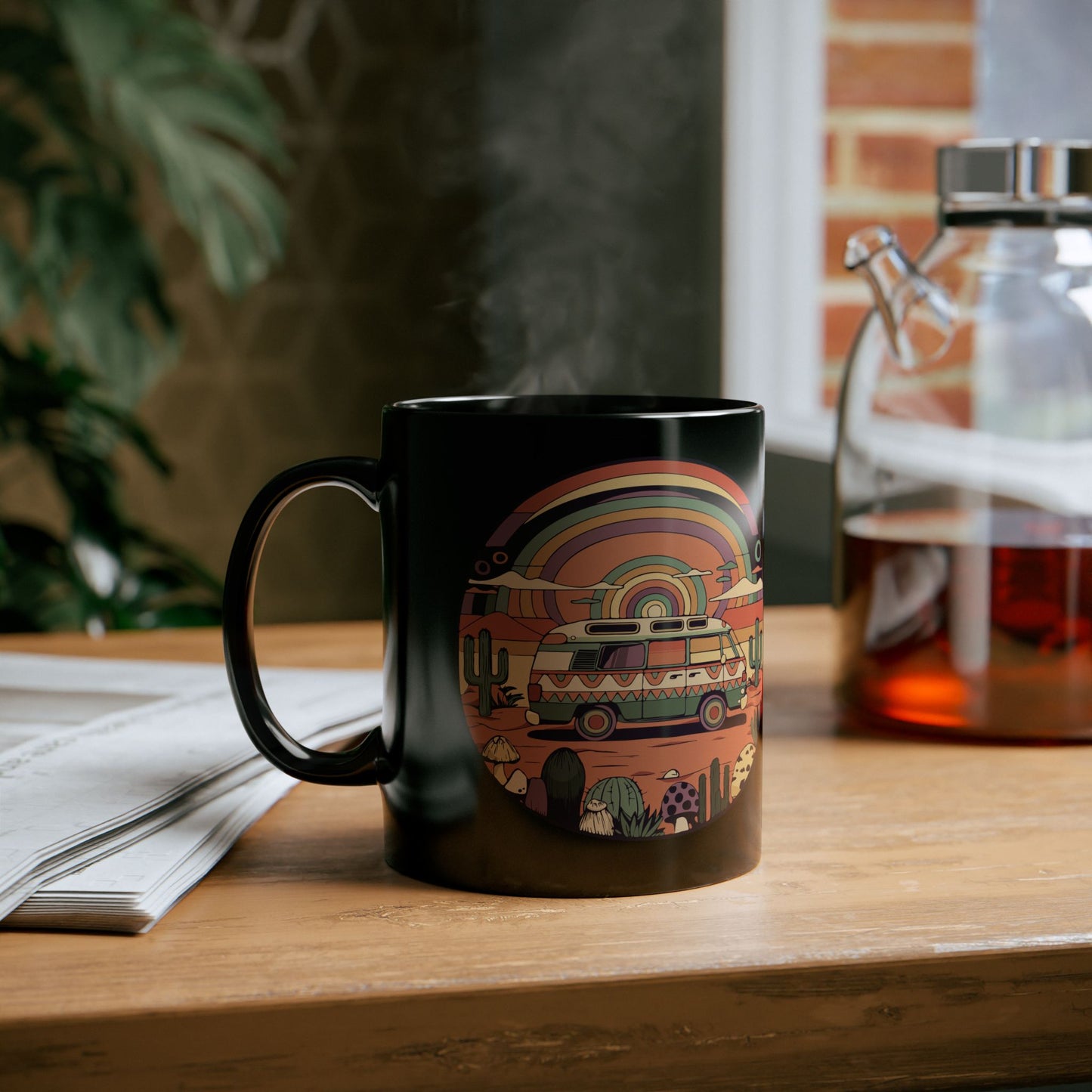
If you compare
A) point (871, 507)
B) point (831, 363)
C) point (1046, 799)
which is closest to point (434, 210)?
point (831, 363)

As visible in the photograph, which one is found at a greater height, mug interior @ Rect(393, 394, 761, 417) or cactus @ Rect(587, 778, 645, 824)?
mug interior @ Rect(393, 394, 761, 417)

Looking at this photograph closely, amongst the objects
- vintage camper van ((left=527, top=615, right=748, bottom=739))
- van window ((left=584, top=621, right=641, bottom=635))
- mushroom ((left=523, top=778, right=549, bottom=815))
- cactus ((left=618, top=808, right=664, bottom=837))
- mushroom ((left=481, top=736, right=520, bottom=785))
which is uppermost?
van window ((left=584, top=621, right=641, bottom=635))

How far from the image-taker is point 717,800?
16.9 inches

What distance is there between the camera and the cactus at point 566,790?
411 millimetres

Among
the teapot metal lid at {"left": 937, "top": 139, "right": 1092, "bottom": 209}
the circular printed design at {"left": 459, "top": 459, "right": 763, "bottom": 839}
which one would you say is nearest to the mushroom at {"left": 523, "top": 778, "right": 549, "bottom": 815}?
the circular printed design at {"left": 459, "top": 459, "right": 763, "bottom": 839}

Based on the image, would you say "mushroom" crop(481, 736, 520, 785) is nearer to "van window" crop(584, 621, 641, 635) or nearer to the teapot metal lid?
"van window" crop(584, 621, 641, 635)

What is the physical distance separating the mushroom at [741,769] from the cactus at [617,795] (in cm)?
4

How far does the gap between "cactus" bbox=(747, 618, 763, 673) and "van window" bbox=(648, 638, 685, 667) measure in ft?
0.11

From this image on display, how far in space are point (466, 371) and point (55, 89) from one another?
0.97 meters

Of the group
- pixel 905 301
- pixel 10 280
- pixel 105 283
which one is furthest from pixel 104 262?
pixel 905 301

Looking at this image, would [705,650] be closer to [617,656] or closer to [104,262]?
[617,656]

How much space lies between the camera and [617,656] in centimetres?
41

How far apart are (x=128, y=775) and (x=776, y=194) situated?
4.00ft

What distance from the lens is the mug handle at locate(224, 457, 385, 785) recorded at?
0.45 m
